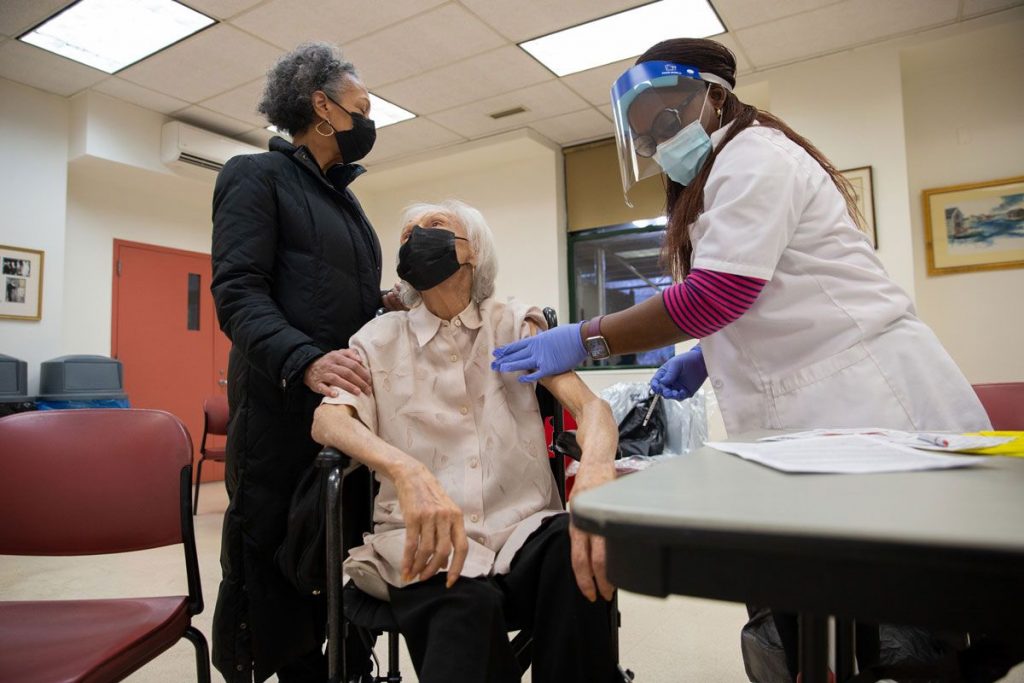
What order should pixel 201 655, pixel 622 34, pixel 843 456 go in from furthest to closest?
pixel 622 34, pixel 201 655, pixel 843 456

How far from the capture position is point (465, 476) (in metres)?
1.29

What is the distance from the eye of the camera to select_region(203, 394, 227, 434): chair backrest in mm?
4062

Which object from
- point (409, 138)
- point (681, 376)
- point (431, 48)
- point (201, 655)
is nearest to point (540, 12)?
point (431, 48)

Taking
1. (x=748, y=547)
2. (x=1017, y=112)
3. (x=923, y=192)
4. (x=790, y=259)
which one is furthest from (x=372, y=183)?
(x=748, y=547)

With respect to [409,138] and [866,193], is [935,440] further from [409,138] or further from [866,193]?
[409,138]

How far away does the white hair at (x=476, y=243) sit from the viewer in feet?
4.97

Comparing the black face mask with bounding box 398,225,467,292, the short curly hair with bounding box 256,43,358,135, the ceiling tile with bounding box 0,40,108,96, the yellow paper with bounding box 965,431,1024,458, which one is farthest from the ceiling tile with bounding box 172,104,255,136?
the yellow paper with bounding box 965,431,1024,458

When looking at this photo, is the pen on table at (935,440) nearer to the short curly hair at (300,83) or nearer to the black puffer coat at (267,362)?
the black puffer coat at (267,362)

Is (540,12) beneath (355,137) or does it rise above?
above

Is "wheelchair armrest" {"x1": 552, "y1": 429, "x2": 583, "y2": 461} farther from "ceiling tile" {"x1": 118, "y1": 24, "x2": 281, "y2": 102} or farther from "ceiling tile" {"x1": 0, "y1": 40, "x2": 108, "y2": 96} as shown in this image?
"ceiling tile" {"x1": 0, "y1": 40, "x2": 108, "y2": 96}

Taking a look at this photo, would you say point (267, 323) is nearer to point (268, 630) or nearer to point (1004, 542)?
point (268, 630)

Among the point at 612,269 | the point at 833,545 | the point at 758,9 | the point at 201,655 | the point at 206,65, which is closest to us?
the point at 833,545

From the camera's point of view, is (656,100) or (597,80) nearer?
(656,100)

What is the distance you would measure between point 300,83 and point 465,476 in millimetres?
1124
